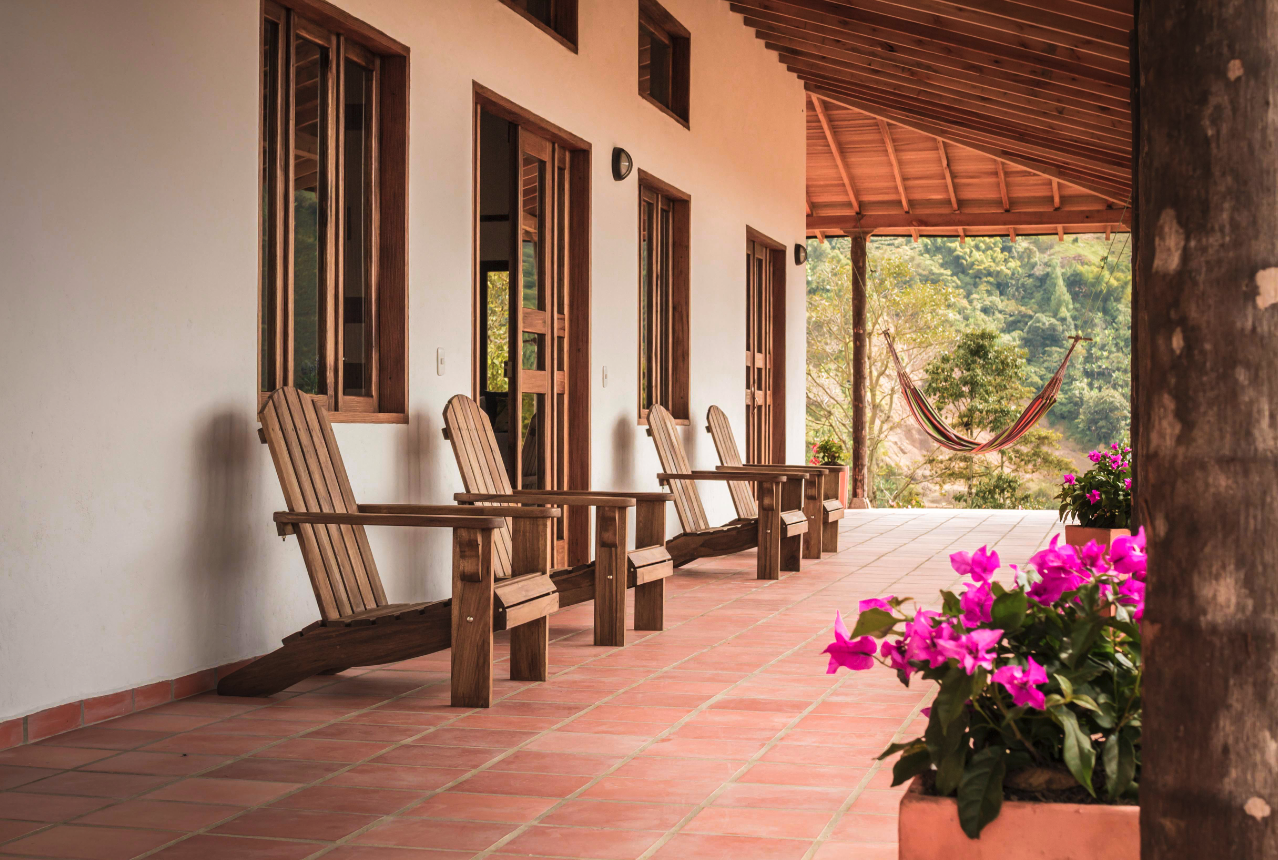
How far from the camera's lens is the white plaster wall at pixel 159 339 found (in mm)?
3025

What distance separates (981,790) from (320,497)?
260cm

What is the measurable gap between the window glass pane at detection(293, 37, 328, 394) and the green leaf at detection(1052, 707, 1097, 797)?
3.14 metres

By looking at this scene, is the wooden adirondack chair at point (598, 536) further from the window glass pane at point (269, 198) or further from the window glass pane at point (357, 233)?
the window glass pane at point (269, 198)

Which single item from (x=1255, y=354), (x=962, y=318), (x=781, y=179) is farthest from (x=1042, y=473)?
(x=1255, y=354)

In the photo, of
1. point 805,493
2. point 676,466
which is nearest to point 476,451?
point 676,466

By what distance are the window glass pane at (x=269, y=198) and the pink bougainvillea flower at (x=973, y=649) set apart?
115 inches

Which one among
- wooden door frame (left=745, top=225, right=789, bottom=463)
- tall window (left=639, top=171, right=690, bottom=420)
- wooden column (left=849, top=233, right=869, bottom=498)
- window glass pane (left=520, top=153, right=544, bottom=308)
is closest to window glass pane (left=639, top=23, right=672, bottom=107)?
tall window (left=639, top=171, right=690, bottom=420)

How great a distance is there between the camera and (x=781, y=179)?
10344 millimetres

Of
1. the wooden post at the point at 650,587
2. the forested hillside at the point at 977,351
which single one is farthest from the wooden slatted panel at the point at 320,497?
the forested hillside at the point at 977,351

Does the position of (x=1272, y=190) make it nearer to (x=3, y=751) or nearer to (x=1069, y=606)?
(x=1069, y=606)

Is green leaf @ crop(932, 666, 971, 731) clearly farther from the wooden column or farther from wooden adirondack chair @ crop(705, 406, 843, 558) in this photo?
the wooden column

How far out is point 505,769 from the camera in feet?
9.20

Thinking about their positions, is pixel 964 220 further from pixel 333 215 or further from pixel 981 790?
pixel 981 790

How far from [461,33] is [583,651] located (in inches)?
102
